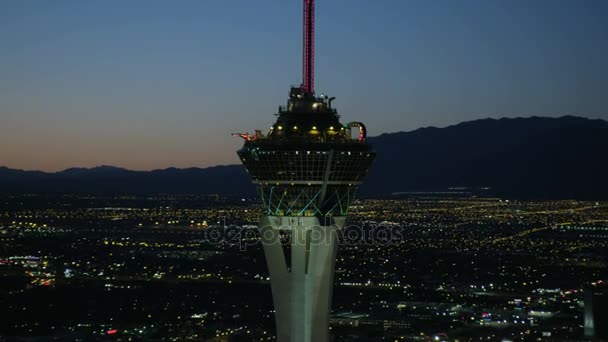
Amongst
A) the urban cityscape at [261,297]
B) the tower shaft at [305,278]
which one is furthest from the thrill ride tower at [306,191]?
the urban cityscape at [261,297]

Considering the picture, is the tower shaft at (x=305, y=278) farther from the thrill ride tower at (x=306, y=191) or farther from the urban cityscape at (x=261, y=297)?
the urban cityscape at (x=261, y=297)

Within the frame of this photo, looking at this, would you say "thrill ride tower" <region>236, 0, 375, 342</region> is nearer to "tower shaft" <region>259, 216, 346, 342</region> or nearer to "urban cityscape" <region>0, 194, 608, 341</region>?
"tower shaft" <region>259, 216, 346, 342</region>

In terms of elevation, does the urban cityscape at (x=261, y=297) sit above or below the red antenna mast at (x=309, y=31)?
below

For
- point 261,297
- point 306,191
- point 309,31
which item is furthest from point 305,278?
point 261,297

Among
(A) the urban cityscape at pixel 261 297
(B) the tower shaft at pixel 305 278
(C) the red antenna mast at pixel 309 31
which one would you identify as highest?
(C) the red antenna mast at pixel 309 31

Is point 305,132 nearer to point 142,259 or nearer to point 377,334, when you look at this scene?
point 377,334

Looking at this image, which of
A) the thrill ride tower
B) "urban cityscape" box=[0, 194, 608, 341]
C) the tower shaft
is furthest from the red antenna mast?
"urban cityscape" box=[0, 194, 608, 341]

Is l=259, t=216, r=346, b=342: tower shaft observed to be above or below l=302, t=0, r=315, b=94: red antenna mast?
below

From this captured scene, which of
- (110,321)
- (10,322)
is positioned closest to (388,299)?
(110,321)
